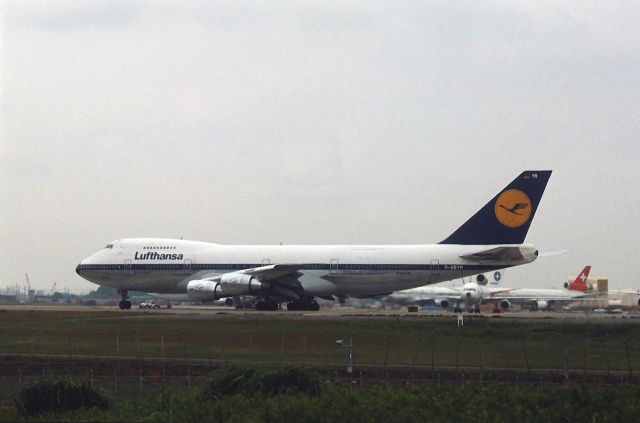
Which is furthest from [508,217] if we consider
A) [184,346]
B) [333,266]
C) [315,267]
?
[184,346]

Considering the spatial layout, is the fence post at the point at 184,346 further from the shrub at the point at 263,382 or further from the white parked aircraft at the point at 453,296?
the white parked aircraft at the point at 453,296

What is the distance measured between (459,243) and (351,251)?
6552 mm

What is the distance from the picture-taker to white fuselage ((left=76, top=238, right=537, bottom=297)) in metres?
60.7

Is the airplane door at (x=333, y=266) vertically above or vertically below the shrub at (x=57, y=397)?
above

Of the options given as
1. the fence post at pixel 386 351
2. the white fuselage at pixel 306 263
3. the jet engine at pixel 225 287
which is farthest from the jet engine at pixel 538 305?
the fence post at pixel 386 351

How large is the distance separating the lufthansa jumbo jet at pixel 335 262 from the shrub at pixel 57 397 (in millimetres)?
44389

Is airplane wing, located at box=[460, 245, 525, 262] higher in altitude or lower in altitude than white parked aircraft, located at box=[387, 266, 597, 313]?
higher

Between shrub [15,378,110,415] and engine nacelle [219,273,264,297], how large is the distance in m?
45.5

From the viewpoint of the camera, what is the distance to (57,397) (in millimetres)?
→ 16094

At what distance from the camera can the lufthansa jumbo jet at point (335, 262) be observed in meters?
60.6

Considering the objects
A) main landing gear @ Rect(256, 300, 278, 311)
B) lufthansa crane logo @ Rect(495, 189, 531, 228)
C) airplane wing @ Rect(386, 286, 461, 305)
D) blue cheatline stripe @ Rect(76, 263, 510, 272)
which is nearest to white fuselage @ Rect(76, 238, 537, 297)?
blue cheatline stripe @ Rect(76, 263, 510, 272)

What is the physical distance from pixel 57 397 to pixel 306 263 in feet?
156

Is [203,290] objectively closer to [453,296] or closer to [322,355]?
[322,355]

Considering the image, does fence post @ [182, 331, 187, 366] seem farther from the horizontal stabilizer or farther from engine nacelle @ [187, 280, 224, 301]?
the horizontal stabilizer
